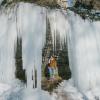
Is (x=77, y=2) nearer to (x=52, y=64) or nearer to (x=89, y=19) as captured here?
(x=89, y=19)

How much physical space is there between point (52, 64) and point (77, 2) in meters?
3.19

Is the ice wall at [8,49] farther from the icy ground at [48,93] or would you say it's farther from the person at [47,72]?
the person at [47,72]

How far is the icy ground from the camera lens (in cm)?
1160

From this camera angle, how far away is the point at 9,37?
43.3 feet

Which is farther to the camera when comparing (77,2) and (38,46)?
(77,2)

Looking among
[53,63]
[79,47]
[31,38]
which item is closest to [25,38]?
[31,38]

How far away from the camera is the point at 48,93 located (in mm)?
12164

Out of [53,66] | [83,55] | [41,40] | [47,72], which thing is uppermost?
[41,40]

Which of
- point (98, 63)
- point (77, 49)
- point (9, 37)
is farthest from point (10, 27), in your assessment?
point (98, 63)

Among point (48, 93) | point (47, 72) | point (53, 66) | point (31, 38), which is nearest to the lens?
point (48, 93)

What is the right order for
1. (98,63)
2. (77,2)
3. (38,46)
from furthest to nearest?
(77,2) < (98,63) < (38,46)

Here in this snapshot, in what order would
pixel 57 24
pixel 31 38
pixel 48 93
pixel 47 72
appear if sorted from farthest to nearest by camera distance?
pixel 47 72 < pixel 57 24 < pixel 31 38 < pixel 48 93

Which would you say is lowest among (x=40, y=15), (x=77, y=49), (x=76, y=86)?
(x=76, y=86)

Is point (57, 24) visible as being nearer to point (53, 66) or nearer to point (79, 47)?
point (79, 47)
